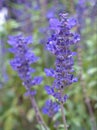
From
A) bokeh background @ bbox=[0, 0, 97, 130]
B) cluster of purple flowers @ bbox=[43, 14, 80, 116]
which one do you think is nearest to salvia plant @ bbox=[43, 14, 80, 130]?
cluster of purple flowers @ bbox=[43, 14, 80, 116]

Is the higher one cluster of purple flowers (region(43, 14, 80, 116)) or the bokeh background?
cluster of purple flowers (region(43, 14, 80, 116))

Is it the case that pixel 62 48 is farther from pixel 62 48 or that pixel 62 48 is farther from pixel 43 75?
pixel 43 75

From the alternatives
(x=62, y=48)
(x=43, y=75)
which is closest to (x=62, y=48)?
(x=62, y=48)

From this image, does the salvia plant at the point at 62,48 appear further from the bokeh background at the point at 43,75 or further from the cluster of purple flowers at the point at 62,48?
the bokeh background at the point at 43,75

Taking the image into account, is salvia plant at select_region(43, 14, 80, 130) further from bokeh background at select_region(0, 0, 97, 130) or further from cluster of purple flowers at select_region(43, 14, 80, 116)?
bokeh background at select_region(0, 0, 97, 130)

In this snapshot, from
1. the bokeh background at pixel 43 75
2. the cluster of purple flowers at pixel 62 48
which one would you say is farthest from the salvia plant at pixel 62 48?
the bokeh background at pixel 43 75

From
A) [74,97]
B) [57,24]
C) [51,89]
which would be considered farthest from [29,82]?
[74,97]

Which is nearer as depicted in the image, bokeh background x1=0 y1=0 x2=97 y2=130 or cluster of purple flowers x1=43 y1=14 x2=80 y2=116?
cluster of purple flowers x1=43 y1=14 x2=80 y2=116
